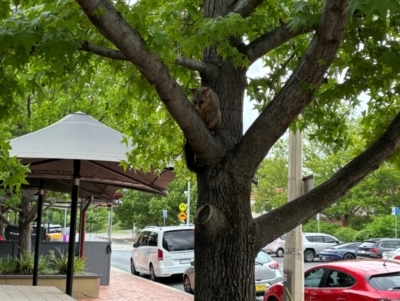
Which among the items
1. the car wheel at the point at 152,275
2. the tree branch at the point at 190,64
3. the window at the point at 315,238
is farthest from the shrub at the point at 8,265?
the window at the point at 315,238

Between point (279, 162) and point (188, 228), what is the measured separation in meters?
29.3

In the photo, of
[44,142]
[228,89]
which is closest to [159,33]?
[228,89]

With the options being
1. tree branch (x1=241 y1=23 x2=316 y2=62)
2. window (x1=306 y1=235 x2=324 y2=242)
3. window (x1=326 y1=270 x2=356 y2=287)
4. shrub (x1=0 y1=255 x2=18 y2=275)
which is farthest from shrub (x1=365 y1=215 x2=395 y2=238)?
tree branch (x1=241 y1=23 x2=316 y2=62)

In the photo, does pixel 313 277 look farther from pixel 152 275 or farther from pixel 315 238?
pixel 315 238

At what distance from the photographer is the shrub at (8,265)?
13.2 m

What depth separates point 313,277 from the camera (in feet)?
34.7

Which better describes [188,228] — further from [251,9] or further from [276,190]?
[276,190]

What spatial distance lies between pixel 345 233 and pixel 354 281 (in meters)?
35.6

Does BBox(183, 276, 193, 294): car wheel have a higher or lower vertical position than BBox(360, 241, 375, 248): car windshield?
lower

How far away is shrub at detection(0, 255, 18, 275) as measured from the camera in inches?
518

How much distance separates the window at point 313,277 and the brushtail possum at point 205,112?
7072 millimetres

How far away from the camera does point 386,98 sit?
5309 millimetres

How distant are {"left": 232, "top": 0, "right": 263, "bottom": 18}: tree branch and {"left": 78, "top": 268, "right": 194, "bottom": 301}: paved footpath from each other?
972cm

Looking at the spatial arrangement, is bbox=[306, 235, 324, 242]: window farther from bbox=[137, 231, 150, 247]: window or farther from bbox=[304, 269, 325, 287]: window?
bbox=[304, 269, 325, 287]: window
